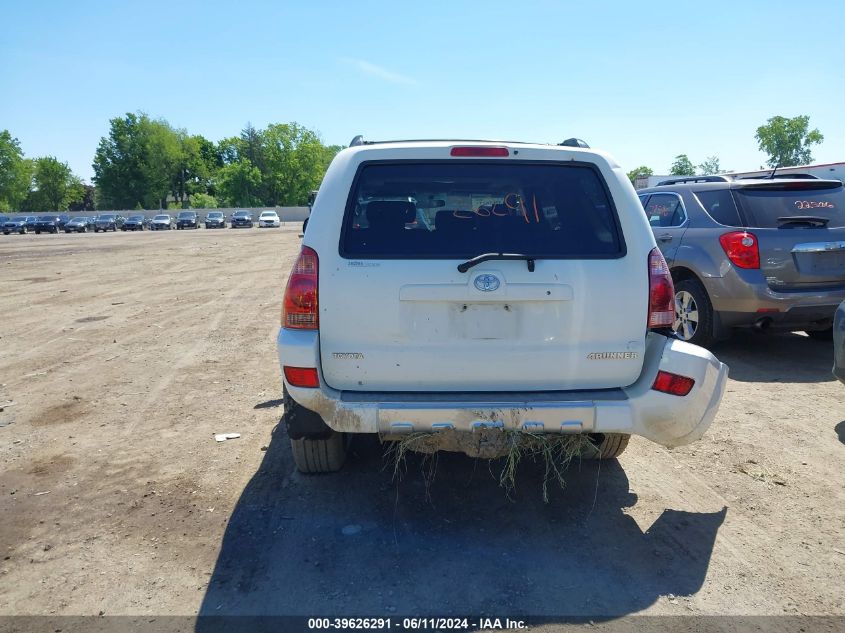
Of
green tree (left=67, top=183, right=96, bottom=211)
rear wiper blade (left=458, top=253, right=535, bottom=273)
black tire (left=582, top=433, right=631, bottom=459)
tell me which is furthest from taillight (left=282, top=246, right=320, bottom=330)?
green tree (left=67, top=183, right=96, bottom=211)

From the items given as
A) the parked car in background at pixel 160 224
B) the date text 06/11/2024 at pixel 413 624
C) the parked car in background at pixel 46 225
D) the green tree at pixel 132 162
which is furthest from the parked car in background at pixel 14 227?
the date text 06/11/2024 at pixel 413 624

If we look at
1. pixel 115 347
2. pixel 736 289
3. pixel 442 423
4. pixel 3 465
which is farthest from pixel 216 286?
pixel 442 423

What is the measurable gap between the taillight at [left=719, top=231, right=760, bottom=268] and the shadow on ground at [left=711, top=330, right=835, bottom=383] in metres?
1.09

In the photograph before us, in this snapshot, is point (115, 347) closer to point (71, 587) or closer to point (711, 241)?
point (71, 587)

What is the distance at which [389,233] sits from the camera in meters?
3.29

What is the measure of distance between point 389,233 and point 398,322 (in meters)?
0.49

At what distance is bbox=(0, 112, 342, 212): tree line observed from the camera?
92.8m

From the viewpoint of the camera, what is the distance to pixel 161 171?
94.8m

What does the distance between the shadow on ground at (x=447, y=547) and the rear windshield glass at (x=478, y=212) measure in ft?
4.89

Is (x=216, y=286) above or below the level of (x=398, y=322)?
below

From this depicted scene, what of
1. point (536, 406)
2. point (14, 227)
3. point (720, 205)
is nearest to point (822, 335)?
point (720, 205)

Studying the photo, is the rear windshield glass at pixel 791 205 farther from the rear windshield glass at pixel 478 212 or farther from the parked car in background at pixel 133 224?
the parked car in background at pixel 133 224

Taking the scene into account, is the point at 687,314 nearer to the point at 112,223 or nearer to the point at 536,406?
the point at 536,406

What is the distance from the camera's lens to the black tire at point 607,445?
3936 mm
